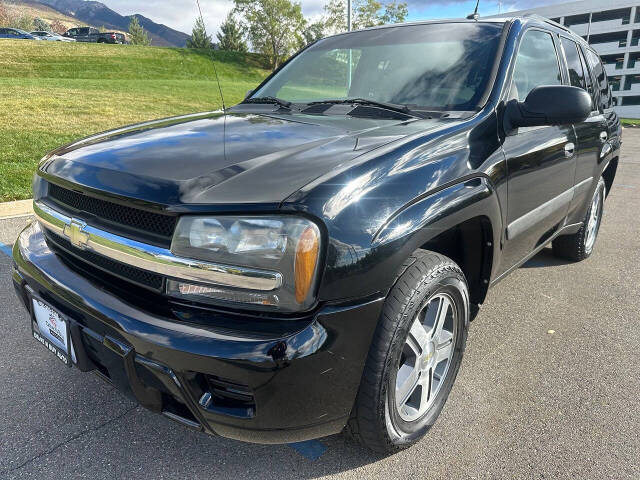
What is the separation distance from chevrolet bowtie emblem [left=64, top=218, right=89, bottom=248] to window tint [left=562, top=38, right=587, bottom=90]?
126 inches

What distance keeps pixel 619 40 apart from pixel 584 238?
59.3 metres

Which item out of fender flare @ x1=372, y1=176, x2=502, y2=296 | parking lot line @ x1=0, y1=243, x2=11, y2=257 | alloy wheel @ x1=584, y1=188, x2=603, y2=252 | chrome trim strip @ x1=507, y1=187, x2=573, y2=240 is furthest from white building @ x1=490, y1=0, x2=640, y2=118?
fender flare @ x1=372, y1=176, x2=502, y2=296

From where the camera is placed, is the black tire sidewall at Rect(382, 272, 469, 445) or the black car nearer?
the black car

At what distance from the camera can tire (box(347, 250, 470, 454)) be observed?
5.43 feet

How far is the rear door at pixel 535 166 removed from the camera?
95.3 inches

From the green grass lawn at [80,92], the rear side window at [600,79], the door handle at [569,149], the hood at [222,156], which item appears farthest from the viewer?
the green grass lawn at [80,92]

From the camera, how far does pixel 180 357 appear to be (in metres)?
1.46

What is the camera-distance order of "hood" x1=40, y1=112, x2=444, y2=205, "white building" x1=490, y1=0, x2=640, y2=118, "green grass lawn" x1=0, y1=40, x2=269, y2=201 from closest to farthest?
"hood" x1=40, y1=112, x2=444, y2=205 → "green grass lawn" x1=0, y1=40, x2=269, y2=201 → "white building" x1=490, y1=0, x2=640, y2=118

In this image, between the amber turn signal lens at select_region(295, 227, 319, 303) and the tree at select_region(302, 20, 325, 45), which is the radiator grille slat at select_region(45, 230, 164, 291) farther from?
the tree at select_region(302, 20, 325, 45)

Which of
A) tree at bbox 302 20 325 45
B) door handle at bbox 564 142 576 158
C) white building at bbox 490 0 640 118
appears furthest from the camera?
white building at bbox 490 0 640 118

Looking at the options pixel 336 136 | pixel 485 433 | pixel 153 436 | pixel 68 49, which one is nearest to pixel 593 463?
pixel 485 433

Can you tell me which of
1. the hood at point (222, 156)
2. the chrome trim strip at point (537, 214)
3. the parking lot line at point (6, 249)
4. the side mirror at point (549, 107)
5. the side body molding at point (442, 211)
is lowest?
the parking lot line at point (6, 249)

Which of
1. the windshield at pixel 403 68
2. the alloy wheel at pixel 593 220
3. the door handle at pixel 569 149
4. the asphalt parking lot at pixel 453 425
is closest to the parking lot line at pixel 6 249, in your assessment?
the asphalt parking lot at pixel 453 425

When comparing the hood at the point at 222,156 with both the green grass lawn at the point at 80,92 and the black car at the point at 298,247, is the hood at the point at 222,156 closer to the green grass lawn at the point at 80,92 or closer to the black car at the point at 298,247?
the black car at the point at 298,247
